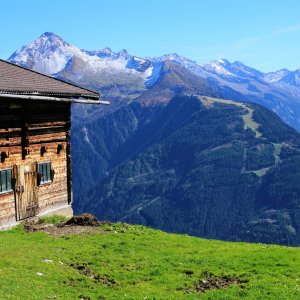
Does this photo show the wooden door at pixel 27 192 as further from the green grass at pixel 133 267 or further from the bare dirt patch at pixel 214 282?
the bare dirt patch at pixel 214 282

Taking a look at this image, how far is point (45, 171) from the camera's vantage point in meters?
31.2

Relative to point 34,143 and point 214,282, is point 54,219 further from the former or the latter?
point 214,282

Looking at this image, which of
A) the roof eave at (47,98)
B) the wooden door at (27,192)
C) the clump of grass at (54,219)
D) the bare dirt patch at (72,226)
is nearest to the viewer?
the roof eave at (47,98)

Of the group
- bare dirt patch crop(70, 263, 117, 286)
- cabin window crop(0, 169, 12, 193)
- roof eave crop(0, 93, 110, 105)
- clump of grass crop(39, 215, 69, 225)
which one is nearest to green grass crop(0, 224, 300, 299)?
bare dirt patch crop(70, 263, 117, 286)

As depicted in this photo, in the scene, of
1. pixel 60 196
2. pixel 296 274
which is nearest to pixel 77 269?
pixel 296 274

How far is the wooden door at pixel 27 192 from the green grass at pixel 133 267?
264 cm

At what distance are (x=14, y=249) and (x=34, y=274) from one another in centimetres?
425

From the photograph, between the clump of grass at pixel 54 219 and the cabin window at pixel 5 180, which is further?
the clump of grass at pixel 54 219

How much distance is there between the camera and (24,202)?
28828mm

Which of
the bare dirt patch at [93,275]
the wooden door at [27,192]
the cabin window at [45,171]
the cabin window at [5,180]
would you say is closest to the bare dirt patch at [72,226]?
the wooden door at [27,192]

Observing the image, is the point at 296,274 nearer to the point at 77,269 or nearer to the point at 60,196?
the point at 77,269

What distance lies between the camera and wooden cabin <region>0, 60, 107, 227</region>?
27125 millimetres

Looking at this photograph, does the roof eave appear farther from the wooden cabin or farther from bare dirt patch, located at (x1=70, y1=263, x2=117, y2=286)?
bare dirt patch, located at (x1=70, y1=263, x2=117, y2=286)

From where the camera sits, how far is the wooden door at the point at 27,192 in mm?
28406
